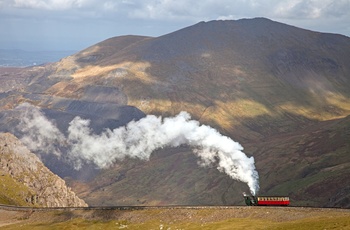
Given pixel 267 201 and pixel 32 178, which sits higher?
pixel 267 201

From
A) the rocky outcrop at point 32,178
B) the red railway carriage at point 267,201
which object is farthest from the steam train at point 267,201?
the rocky outcrop at point 32,178

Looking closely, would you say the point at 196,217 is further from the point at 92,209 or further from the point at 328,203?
the point at 328,203

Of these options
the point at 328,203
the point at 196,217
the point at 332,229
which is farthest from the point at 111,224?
the point at 328,203

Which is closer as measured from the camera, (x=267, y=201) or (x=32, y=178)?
(x=267, y=201)

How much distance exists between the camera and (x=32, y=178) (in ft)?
526

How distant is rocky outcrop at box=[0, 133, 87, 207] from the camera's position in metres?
151

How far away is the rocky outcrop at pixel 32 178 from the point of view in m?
151

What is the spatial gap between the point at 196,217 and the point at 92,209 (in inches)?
1217

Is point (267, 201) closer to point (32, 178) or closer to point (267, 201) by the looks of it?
point (267, 201)

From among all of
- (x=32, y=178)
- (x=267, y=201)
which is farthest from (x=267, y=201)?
(x=32, y=178)

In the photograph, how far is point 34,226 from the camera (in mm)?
99688

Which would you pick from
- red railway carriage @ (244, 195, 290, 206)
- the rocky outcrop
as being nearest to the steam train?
red railway carriage @ (244, 195, 290, 206)

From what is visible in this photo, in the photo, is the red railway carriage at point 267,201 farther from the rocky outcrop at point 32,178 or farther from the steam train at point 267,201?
the rocky outcrop at point 32,178

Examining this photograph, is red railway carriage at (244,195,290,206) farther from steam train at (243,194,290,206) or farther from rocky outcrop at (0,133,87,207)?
rocky outcrop at (0,133,87,207)
